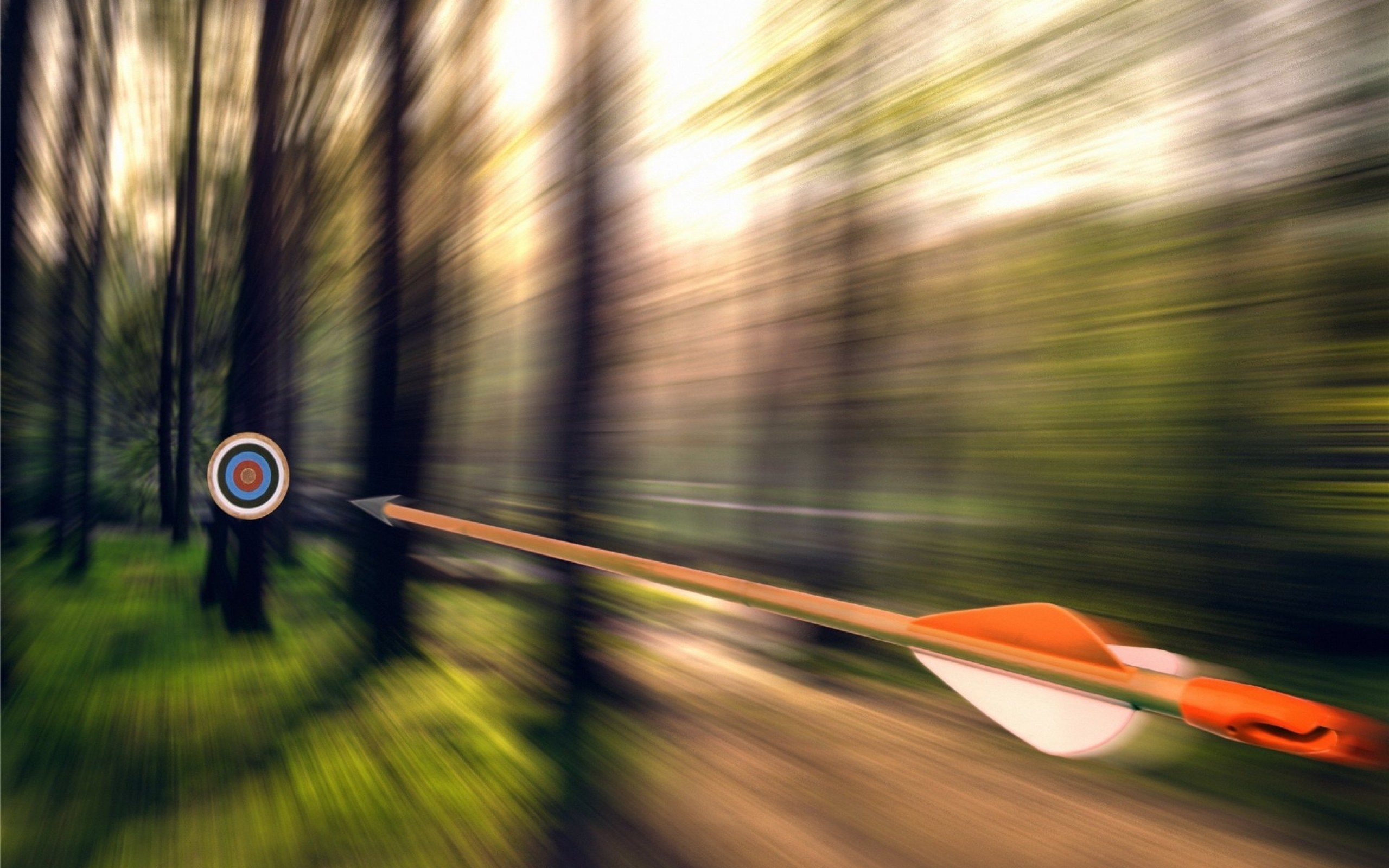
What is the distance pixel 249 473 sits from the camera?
2152 mm

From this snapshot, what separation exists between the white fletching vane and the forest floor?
468 mm

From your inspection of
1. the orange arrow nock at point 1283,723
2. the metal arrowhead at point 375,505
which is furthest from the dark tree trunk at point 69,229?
the orange arrow nock at point 1283,723

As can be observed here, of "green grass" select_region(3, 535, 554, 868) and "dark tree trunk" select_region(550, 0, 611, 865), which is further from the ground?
"dark tree trunk" select_region(550, 0, 611, 865)

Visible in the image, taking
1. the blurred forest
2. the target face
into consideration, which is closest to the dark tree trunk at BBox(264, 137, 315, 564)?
the blurred forest

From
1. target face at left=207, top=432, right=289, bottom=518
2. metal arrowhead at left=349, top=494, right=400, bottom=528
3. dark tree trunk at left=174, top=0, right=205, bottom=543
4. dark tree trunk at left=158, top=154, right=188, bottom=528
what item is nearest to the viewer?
metal arrowhead at left=349, top=494, right=400, bottom=528

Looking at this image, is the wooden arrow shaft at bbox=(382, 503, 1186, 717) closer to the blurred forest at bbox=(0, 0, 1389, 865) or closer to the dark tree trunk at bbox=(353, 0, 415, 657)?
the blurred forest at bbox=(0, 0, 1389, 865)

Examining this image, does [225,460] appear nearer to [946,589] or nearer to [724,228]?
[724,228]

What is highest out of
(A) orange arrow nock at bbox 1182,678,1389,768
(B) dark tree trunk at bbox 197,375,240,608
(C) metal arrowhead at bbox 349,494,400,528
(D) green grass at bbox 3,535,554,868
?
(C) metal arrowhead at bbox 349,494,400,528

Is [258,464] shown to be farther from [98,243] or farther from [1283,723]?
[1283,723]

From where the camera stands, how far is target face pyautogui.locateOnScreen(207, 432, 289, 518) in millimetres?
2109

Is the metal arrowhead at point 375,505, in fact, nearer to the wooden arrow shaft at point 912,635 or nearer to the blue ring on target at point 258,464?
the blue ring on target at point 258,464

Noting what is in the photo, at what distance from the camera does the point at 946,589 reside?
1683 millimetres

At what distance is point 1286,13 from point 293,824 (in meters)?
2.13

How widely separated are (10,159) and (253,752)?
2.08 m
